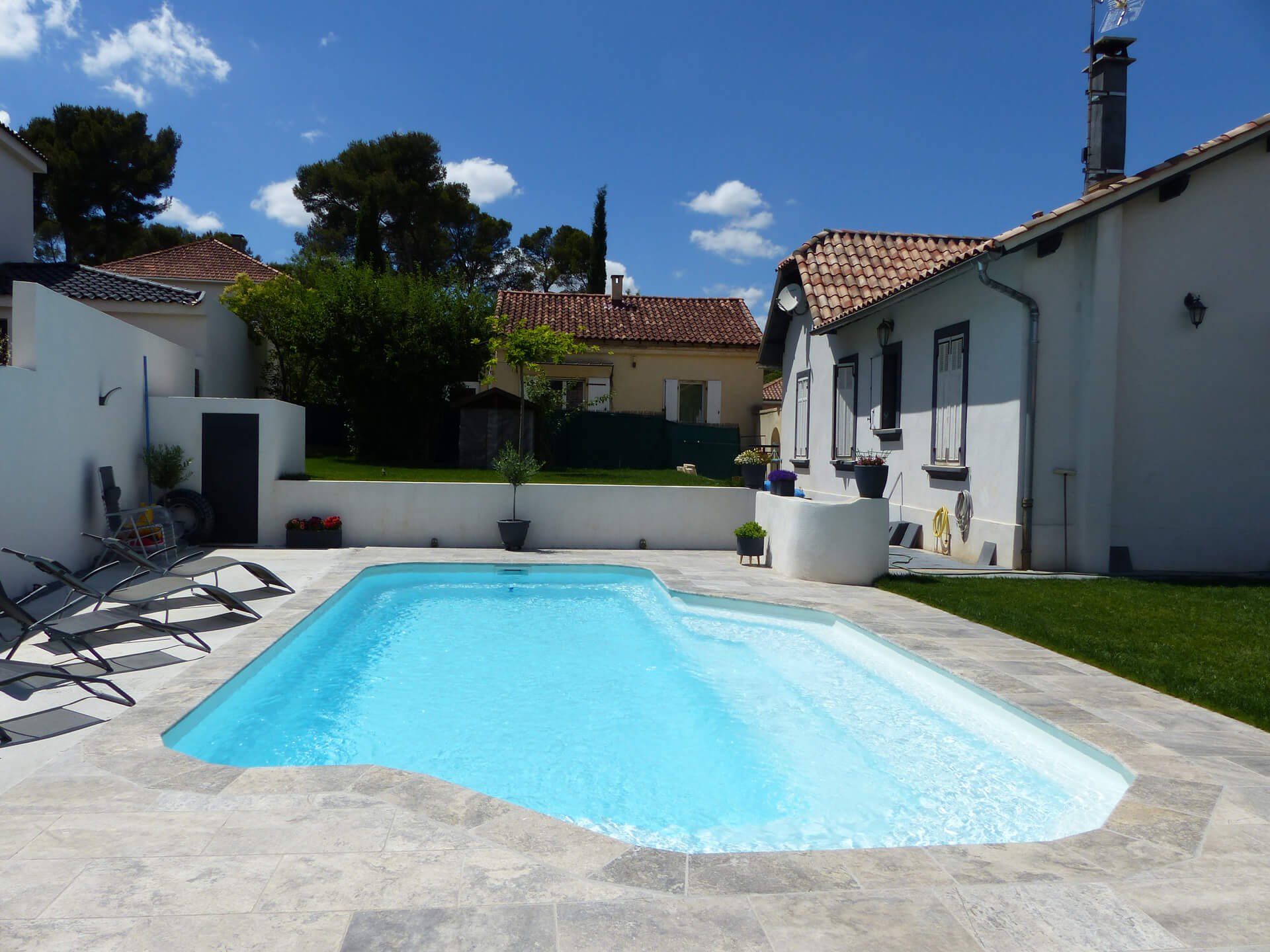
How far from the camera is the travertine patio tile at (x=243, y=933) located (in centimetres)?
245

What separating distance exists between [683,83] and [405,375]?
33.5ft

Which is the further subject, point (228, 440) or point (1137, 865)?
point (228, 440)

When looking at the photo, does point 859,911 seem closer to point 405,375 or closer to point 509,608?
point 509,608

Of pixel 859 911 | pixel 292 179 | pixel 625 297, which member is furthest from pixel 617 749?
pixel 292 179

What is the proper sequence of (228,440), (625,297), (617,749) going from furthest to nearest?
(625,297), (228,440), (617,749)

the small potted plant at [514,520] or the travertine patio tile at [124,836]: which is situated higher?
the small potted plant at [514,520]

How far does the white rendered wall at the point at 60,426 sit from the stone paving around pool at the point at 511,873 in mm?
4770

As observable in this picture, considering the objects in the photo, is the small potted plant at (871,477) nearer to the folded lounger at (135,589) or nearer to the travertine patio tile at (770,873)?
the folded lounger at (135,589)

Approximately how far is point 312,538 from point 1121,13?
43.9 feet

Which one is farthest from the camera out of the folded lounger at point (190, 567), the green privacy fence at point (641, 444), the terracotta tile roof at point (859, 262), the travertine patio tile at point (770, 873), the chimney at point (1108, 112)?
the green privacy fence at point (641, 444)

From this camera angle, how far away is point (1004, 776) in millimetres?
4684

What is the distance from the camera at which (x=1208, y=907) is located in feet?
9.03

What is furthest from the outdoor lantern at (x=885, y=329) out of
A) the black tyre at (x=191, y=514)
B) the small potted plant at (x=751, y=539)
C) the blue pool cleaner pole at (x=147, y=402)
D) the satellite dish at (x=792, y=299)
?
the blue pool cleaner pole at (x=147, y=402)

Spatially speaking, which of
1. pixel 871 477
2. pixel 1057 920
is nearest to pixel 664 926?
pixel 1057 920
